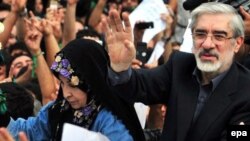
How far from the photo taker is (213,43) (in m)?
3.57

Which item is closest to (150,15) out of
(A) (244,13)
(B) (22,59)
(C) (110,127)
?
(B) (22,59)

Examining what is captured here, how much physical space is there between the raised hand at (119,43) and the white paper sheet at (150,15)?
2.50 meters

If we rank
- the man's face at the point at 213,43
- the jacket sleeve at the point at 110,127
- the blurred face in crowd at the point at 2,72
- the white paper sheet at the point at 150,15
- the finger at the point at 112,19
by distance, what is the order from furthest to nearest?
the white paper sheet at the point at 150,15, the blurred face in crowd at the point at 2,72, the jacket sleeve at the point at 110,127, the man's face at the point at 213,43, the finger at the point at 112,19

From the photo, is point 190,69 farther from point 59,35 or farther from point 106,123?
point 59,35

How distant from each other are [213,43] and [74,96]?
84 centimetres

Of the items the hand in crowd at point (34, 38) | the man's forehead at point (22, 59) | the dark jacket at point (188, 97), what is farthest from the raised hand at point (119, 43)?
the man's forehead at point (22, 59)

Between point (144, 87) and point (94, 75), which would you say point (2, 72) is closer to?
point (94, 75)

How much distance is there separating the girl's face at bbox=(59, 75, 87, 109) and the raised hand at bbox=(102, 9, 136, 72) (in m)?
0.51

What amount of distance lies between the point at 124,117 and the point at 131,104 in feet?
0.27

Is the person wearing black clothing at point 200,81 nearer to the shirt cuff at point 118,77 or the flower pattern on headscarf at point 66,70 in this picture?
the shirt cuff at point 118,77

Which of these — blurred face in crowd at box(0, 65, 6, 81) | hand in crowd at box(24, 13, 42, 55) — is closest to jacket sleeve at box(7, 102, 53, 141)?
hand in crowd at box(24, 13, 42, 55)

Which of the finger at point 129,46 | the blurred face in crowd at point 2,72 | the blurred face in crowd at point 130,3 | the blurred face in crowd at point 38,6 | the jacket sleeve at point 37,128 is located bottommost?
the blurred face in crowd at point 130,3

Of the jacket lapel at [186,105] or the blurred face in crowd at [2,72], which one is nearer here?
the jacket lapel at [186,105]

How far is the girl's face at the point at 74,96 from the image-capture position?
398 centimetres
